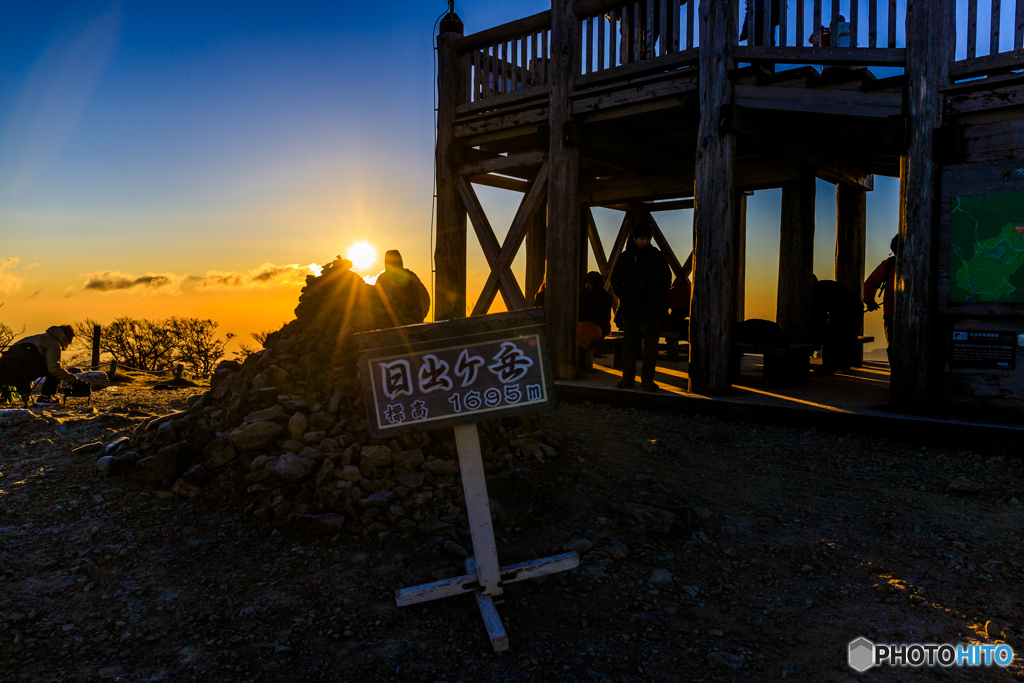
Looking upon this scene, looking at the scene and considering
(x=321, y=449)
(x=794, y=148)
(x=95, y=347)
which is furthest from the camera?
(x=95, y=347)

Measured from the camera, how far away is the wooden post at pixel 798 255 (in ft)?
32.5

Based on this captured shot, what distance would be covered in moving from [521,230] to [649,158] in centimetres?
268

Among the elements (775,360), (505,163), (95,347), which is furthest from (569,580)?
(95,347)

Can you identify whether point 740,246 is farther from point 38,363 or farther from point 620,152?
point 38,363

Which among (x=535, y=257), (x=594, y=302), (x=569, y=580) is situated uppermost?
(x=535, y=257)

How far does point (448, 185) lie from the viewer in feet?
32.2

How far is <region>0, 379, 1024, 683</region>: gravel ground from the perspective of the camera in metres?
3.05

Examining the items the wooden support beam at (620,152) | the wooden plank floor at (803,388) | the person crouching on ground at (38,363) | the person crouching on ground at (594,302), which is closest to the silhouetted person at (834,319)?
the wooden plank floor at (803,388)

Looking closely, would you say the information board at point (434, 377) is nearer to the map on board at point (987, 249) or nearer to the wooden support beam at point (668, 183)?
the map on board at point (987, 249)

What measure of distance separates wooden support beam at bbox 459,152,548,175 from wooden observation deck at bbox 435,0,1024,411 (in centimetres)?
3

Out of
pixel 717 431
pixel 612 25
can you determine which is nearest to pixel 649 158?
pixel 612 25

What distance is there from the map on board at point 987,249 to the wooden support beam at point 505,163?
484 cm

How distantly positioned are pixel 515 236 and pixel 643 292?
93.6 inches

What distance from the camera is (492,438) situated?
5168 millimetres
